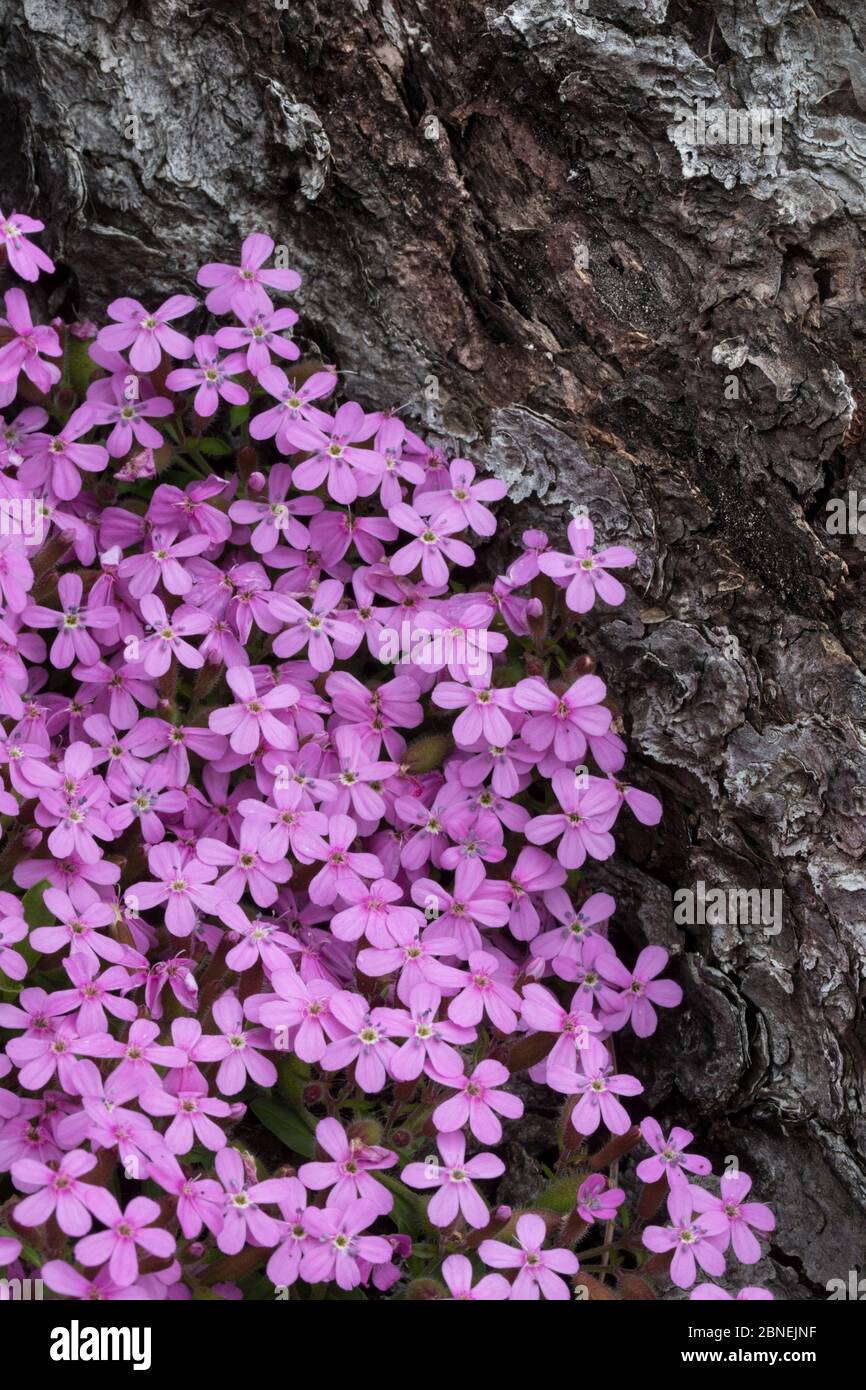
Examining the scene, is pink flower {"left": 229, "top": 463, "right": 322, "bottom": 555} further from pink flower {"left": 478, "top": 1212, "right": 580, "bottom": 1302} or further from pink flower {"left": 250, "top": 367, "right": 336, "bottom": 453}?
pink flower {"left": 478, "top": 1212, "right": 580, "bottom": 1302}

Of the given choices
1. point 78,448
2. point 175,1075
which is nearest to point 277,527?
point 78,448

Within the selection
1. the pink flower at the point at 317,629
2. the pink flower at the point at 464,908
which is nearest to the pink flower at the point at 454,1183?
the pink flower at the point at 464,908

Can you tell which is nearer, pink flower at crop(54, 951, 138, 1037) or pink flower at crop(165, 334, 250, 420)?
pink flower at crop(54, 951, 138, 1037)

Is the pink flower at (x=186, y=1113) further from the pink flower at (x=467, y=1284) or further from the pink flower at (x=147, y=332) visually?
the pink flower at (x=147, y=332)

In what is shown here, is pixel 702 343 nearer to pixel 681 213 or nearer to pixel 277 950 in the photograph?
pixel 681 213

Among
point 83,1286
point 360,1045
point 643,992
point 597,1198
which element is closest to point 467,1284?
point 597,1198

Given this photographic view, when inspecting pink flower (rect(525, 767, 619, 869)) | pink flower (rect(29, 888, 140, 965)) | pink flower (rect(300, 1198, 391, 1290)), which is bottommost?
pink flower (rect(300, 1198, 391, 1290))

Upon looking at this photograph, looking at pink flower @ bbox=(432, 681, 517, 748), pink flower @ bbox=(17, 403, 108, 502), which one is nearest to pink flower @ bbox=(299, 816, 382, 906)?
pink flower @ bbox=(432, 681, 517, 748)
